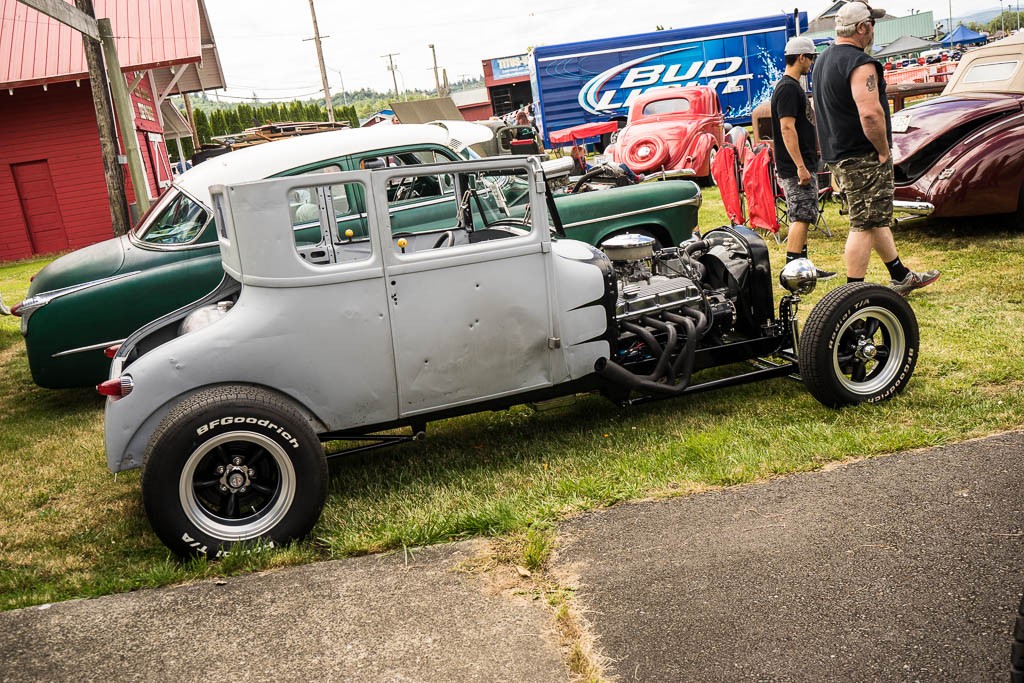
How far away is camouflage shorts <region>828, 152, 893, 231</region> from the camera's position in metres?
6.06

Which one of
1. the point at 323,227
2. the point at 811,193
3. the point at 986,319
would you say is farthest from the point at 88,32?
the point at 986,319

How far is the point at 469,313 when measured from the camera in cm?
418

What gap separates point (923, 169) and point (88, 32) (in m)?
10.1

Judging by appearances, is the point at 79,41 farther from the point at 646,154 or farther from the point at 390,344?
the point at 390,344

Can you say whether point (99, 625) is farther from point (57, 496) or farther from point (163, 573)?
point (57, 496)

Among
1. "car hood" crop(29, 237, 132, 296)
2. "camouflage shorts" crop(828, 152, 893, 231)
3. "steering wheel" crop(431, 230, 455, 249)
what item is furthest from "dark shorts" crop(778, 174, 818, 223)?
"car hood" crop(29, 237, 132, 296)

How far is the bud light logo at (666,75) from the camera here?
21891mm

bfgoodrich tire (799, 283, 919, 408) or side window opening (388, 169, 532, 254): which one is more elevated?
side window opening (388, 169, 532, 254)

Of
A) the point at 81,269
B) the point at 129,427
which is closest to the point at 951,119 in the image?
the point at 81,269

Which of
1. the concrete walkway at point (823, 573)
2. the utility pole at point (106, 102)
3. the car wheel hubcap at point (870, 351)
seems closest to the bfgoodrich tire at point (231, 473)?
the concrete walkway at point (823, 573)

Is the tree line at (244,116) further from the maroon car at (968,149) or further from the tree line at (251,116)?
the maroon car at (968,149)

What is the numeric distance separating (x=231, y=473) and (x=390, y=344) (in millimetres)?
918

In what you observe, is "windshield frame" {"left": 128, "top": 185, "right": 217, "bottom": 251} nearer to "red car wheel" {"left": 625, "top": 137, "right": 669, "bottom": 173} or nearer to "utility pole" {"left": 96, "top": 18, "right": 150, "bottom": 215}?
"utility pole" {"left": 96, "top": 18, "right": 150, "bottom": 215}

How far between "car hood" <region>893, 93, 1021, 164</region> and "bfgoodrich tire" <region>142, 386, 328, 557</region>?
24.6 ft
